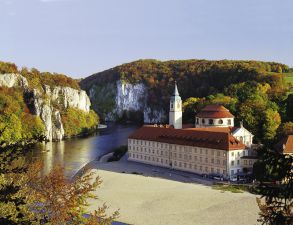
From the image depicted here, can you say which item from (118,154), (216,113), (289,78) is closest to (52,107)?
(118,154)

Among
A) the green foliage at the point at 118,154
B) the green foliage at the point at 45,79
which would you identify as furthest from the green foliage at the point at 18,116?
the green foliage at the point at 118,154

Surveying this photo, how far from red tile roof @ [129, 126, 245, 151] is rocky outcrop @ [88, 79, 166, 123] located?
98.9 metres

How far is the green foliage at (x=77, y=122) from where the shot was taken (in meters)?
102

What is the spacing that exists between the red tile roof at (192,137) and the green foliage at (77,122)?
1773 inches

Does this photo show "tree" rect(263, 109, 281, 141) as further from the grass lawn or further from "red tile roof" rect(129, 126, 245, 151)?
the grass lawn

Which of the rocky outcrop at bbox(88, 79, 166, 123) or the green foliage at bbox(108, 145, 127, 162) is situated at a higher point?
the rocky outcrop at bbox(88, 79, 166, 123)

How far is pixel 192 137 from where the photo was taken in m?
50.9

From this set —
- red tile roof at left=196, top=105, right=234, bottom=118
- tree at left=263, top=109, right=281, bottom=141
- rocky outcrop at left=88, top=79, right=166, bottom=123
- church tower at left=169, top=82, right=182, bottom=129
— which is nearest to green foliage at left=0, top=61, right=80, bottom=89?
rocky outcrop at left=88, top=79, right=166, bottom=123

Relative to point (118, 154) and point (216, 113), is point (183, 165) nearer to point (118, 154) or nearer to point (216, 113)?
point (216, 113)

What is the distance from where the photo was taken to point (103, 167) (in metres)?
52.5

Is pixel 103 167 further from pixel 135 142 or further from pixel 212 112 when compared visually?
pixel 212 112

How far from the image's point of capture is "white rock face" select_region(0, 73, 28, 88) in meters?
97.0

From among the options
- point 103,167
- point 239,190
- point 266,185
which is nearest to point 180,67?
point 103,167

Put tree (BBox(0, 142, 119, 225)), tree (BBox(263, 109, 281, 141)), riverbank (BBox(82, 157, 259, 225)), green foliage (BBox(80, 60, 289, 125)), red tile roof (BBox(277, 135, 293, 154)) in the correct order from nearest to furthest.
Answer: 1. tree (BBox(0, 142, 119, 225))
2. riverbank (BBox(82, 157, 259, 225))
3. red tile roof (BBox(277, 135, 293, 154))
4. tree (BBox(263, 109, 281, 141))
5. green foliage (BBox(80, 60, 289, 125))
